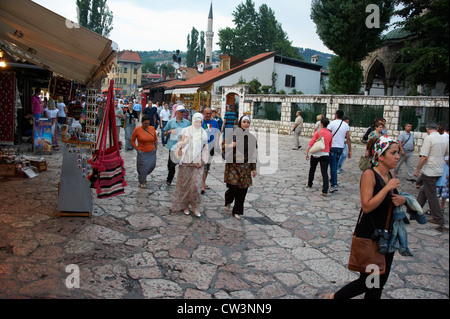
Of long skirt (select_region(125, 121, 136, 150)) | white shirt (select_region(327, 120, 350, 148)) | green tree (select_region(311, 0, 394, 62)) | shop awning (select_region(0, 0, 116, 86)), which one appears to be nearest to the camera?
shop awning (select_region(0, 0, 116, 86))

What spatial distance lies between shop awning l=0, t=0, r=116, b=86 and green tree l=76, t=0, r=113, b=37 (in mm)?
37084

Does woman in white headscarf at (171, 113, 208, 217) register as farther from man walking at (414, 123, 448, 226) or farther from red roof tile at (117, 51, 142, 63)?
red roof tile at (117, 51, 142, 63)

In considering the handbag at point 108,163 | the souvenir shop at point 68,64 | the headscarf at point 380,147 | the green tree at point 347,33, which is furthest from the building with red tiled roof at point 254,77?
the headscarf at point 380,147

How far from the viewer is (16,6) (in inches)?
180

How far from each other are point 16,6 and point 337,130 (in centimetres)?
683

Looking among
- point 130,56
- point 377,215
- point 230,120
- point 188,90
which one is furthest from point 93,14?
point 130,56

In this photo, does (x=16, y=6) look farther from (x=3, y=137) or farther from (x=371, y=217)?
(x=3, y=137)

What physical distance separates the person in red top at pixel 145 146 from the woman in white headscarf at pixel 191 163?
175cm

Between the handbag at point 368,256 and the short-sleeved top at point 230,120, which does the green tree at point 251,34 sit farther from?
the handbag at point 368,256

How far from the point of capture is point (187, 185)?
6129mm

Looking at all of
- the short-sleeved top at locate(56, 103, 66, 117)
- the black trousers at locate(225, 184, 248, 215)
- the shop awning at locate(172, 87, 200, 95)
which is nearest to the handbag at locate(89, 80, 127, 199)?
the black trousers at locate(225, 184, 248, 215)

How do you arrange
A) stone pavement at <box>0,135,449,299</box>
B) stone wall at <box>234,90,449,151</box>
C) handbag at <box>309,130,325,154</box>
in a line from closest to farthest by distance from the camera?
stone pavement at <box>0,135,449,299</box>
handbag at <box>309,130,325,154</box>
stone wall at <box>234,90,449,151</box>

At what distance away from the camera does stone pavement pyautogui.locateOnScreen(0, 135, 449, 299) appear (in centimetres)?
366
